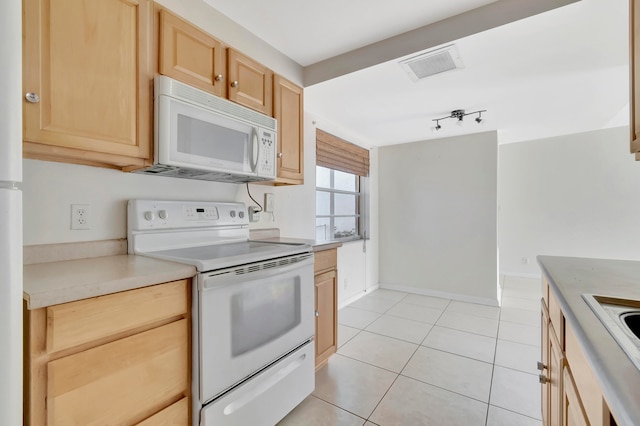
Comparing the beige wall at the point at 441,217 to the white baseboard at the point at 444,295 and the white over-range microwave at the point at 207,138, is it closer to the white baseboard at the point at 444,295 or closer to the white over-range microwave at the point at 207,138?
the white baseboard at the point at 444,295

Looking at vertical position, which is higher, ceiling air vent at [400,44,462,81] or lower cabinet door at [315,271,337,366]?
ceiling air vent at [400,44,462,81]

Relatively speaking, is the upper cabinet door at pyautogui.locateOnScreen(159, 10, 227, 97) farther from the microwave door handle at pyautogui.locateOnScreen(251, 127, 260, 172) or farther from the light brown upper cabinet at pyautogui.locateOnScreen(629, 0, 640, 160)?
the light brown upper cabinet at pyautogui.locateOnScreen(629, 0, 640, 160)

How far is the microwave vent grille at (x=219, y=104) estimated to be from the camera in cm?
139

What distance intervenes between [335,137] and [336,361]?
235 cm

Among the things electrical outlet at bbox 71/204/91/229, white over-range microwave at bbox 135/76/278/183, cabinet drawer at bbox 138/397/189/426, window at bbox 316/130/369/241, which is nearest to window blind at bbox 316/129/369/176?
window at bbox 316/130/369/241

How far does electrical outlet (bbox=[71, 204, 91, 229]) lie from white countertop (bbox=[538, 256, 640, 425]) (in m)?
1.84

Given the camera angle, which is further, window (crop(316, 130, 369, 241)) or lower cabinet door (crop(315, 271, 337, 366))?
window (crop(316, 130, 369, 241))

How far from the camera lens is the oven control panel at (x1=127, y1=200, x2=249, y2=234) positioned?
1.48m

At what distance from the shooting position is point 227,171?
1.61 m

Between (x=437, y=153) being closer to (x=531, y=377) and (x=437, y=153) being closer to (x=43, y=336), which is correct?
(x=531, y=377)

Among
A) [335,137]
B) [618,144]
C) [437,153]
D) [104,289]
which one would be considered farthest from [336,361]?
[618,144]

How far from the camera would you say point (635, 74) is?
1037mm

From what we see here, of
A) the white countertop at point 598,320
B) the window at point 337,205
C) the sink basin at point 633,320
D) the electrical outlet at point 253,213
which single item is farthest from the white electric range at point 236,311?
the window at point 337,205

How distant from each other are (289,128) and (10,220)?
5.50 ft
